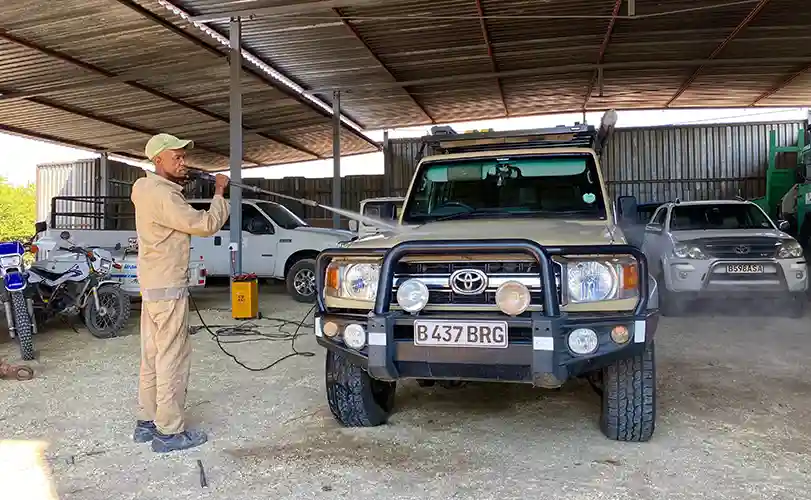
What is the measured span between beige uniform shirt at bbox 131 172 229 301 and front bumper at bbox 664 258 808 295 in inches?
237

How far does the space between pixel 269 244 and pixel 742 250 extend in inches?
266

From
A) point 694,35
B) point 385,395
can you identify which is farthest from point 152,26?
point 694,35

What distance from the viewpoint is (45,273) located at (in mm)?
6754

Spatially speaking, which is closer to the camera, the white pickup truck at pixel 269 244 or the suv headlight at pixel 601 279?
the suv headlight at pixel 601 279

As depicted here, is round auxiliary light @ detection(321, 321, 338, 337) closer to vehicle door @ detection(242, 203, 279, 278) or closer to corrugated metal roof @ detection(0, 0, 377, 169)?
vehicle door @ detection(242, 203, 279, 278)

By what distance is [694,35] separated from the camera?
11.7 metres

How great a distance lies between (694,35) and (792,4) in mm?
1832

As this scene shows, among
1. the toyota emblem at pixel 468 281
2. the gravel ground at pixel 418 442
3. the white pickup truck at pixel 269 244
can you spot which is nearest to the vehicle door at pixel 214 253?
the white pickup truck at pixel 269 244

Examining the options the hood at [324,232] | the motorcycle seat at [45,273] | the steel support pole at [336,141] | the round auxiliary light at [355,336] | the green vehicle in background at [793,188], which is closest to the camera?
the round auxiliary light at [355,336]

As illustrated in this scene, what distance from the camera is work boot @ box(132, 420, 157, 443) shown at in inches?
138

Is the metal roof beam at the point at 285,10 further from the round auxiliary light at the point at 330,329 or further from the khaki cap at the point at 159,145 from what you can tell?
the round auxiliary light at the point at 330,329

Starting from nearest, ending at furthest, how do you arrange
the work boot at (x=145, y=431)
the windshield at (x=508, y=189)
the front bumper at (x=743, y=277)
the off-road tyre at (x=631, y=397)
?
the off-road tyre at (x=631, y=397)
the work boot at (x=145, y=431)
the windshield at (x=508, y=189)
the front bumper at (x=743, y=277)

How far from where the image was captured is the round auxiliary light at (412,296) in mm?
2947

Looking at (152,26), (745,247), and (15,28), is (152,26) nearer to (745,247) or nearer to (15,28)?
(15,28)
